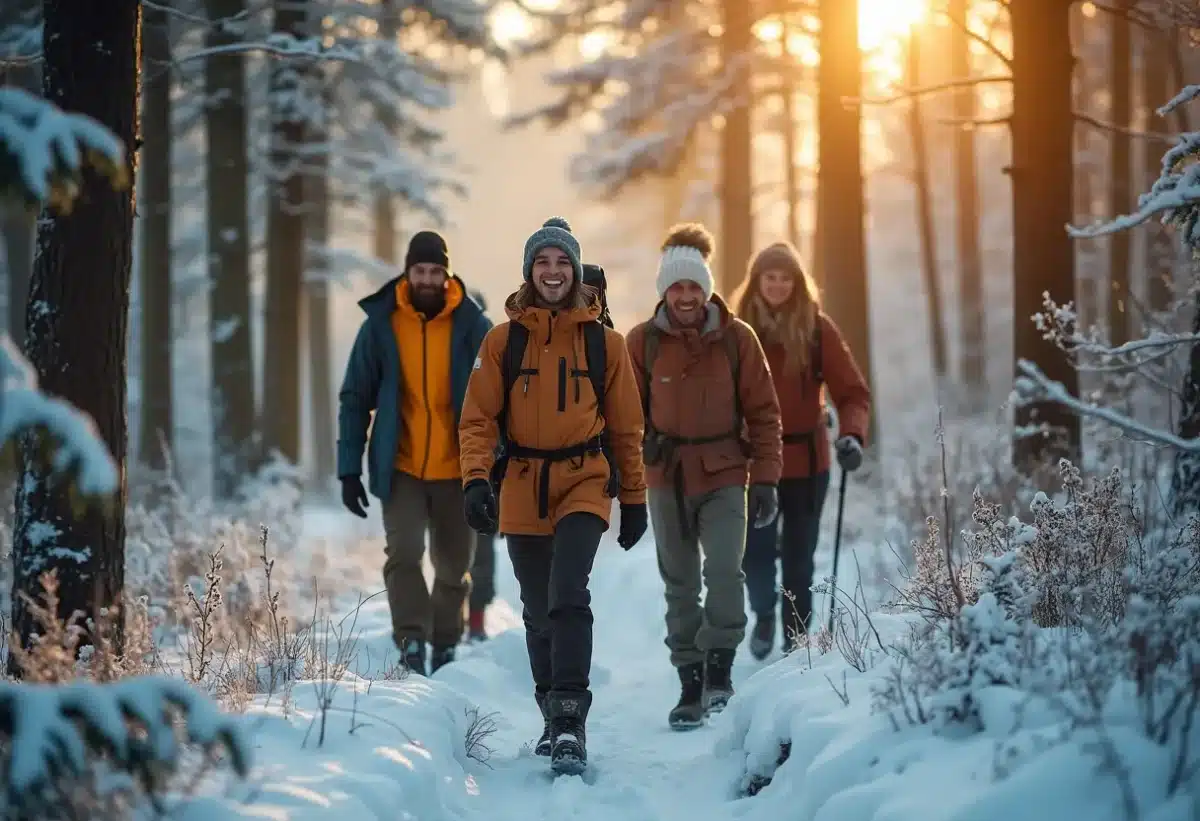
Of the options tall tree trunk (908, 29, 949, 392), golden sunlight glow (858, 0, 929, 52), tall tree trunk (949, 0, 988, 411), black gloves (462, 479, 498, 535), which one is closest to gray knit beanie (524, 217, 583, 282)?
black gloves (462, 479, 498, 535)

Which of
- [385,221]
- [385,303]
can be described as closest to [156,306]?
[385,303]

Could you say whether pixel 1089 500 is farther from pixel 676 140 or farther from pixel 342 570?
pixel 676 140

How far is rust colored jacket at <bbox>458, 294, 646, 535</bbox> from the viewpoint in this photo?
4.88m

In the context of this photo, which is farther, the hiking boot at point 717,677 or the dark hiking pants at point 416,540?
the dark hiking pants at point 416,540

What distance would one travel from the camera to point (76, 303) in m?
4.82

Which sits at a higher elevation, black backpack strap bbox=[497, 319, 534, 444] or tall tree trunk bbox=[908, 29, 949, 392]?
tall tree trunk bbox=[908, 29, 949, 392]

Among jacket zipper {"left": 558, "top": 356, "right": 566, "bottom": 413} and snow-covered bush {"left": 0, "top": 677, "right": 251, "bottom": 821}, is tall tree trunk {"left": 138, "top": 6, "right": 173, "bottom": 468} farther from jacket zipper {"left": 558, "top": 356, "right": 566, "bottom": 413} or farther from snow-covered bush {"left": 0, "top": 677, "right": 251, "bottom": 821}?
snow-covered bush {"left": 0, "top": 677, "right": 251, "bottom": 821}

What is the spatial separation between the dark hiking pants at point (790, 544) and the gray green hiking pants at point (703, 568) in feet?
3.41

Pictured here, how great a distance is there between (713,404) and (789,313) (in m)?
1.32

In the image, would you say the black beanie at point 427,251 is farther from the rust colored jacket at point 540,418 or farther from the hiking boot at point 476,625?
the hiking boot at point 476,625

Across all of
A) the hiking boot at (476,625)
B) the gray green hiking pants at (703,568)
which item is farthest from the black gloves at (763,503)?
the hiking boot at (476,625)

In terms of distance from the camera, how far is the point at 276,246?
546 inches

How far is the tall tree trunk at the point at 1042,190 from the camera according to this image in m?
7.75

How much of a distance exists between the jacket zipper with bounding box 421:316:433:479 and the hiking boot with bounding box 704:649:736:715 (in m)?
1.90
